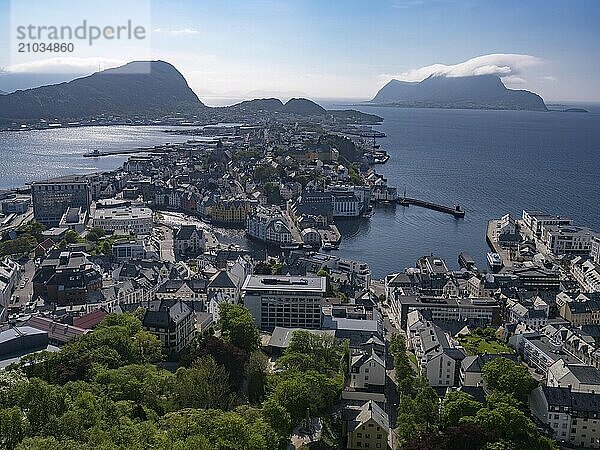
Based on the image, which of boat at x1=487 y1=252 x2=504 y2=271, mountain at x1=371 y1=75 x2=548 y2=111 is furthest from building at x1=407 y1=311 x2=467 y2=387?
mountain at x1=371 y1=75 x2=548 y2=111

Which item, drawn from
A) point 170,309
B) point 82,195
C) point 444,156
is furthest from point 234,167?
point 170,309

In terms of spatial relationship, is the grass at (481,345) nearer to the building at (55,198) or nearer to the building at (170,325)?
the building at (170,325)

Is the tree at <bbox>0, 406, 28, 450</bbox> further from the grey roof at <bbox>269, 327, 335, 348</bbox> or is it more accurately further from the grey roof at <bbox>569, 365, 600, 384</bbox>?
the grey roof at <bbox>569, 365, 600, 384</bbox>

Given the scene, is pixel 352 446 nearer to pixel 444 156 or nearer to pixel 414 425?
pixel 414 425

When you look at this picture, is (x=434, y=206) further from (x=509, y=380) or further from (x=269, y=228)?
(x=509, y=380)

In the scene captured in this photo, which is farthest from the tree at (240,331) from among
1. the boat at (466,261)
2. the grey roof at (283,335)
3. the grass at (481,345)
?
the boat at (466,261)

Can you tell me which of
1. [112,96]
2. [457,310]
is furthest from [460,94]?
[457,310]
